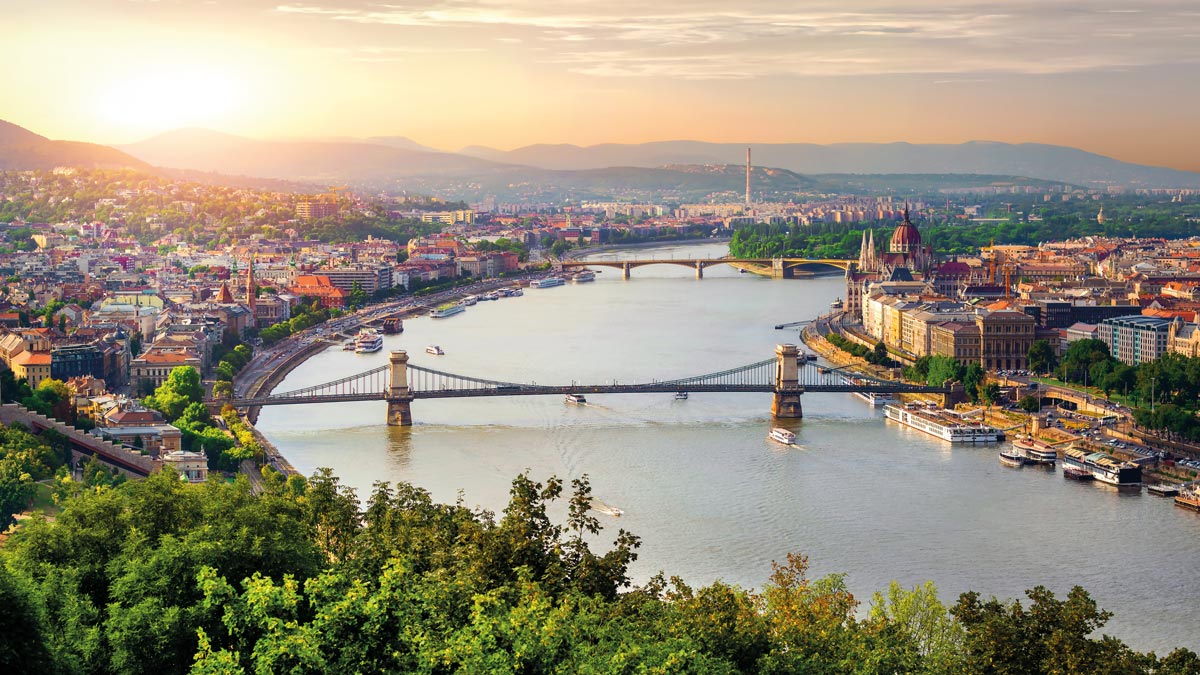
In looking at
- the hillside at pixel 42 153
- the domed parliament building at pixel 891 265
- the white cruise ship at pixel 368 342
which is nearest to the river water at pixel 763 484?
the white cruise ship at pixel 368 342

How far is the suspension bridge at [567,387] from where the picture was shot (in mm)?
15109

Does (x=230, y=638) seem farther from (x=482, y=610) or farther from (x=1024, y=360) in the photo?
(x=1024, y=360)

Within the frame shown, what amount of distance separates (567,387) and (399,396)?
1.82 m

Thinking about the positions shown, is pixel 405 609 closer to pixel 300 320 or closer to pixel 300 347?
pixel 300 347

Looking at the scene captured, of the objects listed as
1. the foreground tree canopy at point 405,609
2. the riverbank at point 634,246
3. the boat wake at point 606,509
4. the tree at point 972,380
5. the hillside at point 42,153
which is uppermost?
the hillside at point 42,153

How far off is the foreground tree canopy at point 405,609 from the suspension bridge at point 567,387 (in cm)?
799

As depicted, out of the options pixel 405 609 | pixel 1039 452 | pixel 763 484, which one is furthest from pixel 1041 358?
pixel 405 609

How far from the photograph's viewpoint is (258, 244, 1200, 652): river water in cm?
962

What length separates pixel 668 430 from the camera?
47.8 feet

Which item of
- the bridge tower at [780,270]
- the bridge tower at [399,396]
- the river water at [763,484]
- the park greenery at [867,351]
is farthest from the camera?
the bridge tower at [780,270]

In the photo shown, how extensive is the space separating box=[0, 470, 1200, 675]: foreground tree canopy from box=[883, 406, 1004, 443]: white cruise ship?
7909mm

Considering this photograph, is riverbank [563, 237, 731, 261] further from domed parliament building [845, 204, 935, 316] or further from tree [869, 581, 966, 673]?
tree [869, 581, 966, 673]

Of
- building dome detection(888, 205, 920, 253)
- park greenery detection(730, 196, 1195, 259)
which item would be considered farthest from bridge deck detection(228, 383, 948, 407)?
park greenery detection(730, 196, 1195, 259)

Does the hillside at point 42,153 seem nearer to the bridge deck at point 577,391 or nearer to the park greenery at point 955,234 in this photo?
the park greenery at point 955,234
